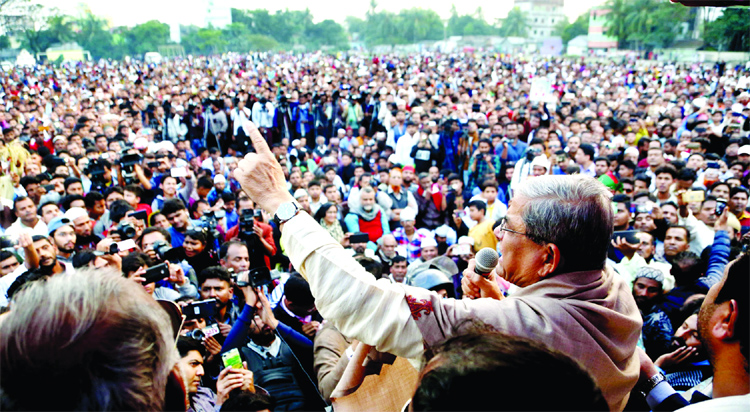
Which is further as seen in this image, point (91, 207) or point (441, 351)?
point (91, 207)

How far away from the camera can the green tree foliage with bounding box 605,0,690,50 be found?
41.8m

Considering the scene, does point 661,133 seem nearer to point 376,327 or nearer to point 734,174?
point 734,174

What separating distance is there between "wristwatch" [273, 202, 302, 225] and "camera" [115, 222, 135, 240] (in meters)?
3.64

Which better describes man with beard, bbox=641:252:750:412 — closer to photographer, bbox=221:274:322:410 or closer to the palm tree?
photographer, bbox=221:274:322:410

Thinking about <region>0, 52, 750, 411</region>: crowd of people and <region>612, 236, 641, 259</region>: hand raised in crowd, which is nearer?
<region>0, 52, 750, 411</region>: crowd of people

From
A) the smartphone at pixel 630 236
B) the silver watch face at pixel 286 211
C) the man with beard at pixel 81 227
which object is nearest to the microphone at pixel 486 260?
the silver watch face at pixel 286 211

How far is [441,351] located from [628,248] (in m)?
3.67

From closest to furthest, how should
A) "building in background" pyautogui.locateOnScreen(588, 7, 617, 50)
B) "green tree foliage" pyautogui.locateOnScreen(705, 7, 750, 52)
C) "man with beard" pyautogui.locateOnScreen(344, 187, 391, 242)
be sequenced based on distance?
1. "man with beard" pyautogui.locateOnScreen(344, 187, 391, 242)
2. "green tree foliage" pyautogui.locateOnScreen(705, 7, 750, 52)
3. "building in background" pyautogui.locateOnScreen(588, 7, 617, 50)

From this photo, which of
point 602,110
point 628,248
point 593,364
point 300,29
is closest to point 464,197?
point 628,248

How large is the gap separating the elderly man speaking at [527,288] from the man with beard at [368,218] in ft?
14.1

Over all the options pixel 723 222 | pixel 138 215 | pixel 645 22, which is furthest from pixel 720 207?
pixel 645 22

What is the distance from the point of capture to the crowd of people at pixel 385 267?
0.81 m

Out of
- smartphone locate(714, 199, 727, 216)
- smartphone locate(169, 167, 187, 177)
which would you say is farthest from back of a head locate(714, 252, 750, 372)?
smartphone locate(169, 167, 187, 177)

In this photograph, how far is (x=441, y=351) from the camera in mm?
786
